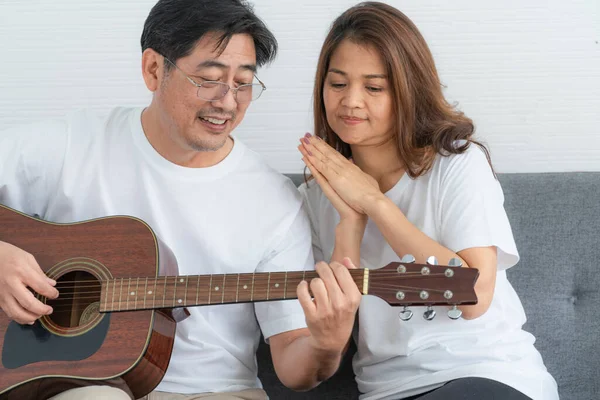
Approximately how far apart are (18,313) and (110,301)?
20 centimetres

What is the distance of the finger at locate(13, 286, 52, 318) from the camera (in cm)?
179

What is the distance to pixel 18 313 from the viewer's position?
71.1 inches

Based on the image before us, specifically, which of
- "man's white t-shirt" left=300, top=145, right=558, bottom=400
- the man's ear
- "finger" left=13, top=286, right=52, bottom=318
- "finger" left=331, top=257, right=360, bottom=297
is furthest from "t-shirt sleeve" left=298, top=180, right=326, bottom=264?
"finger" left=13, top=286, right=52, bottom=318

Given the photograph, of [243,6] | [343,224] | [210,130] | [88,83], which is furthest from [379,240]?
[88,83]

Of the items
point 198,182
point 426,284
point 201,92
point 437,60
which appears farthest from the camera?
point 437,60

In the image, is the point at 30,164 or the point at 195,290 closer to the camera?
the point at 195,290

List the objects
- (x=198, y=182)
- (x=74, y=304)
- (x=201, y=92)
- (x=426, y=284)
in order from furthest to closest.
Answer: (x=198, y=182) → (x=201, y=92) → (x=74, y=304) → (x=426, y=284)

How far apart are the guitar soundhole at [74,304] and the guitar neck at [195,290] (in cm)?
4

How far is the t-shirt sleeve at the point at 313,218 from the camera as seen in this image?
7.24ft

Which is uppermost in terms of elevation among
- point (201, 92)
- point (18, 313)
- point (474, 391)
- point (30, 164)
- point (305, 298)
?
point (201, 92)

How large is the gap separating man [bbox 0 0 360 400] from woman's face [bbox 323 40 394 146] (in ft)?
0.60

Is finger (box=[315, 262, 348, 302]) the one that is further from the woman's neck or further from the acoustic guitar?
the woman's neck

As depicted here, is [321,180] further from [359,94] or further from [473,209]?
[473,209]

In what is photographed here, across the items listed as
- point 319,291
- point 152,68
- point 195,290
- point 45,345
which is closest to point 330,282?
point 319,291
